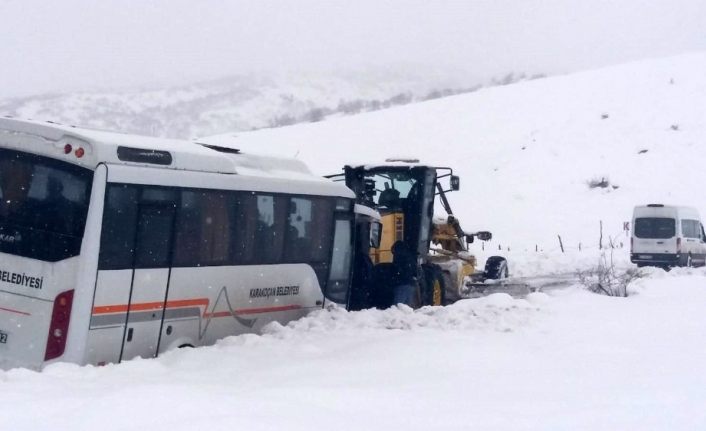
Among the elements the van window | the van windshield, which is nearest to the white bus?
the van windshield

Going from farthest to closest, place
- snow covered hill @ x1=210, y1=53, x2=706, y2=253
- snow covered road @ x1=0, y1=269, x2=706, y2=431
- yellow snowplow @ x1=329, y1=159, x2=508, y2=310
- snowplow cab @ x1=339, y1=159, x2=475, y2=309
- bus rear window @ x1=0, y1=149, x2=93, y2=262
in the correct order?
snow covered hill @ x1=210, y1=53, x2=706, y2=253 < snowplow cab @ x1=339, y1=159, x2=475, y2=309 < yellow snowplow @ x1=329, y1=159, x2=508, y2=310 < bus rear window @ x1=0, y1=149, x2=93, y2=262 < snow covered road @ x1=0, y1=269, x2=706, y2=431

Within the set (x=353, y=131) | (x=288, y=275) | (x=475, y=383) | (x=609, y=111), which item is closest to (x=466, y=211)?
(x=609, y=111)

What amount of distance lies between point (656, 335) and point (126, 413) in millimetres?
7108

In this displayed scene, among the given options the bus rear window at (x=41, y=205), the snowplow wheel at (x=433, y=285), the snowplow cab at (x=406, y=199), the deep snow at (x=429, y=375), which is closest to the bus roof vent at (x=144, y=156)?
the bus rear window at (x=41, y=205)

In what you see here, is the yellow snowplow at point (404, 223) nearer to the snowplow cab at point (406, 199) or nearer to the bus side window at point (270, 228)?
the snowplow cab at point (406, 199)

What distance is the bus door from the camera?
30.2 feet

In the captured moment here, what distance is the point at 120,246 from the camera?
29.8 feet

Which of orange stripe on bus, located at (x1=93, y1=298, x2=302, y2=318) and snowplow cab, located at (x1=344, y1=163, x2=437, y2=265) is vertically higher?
snowplow cab, located at (x1=344, y1=163, x2=437, y2=265)

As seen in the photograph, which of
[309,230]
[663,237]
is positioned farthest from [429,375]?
[663,237]

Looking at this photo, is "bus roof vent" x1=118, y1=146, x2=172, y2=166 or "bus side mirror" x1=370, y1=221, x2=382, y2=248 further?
"bus side mirror" x1=370, y1=221, x2=382, y2=248

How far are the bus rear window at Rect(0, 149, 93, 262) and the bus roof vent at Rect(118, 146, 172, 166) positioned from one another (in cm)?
44

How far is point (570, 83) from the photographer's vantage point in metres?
70.1

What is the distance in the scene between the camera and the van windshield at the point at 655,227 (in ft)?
96.4

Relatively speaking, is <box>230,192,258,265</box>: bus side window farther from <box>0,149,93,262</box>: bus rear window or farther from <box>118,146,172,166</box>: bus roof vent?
<box>0,149,93,262</box>: bus rear window
